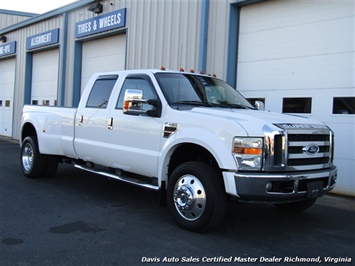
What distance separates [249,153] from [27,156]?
18.1 feet

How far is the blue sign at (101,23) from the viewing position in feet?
41.9

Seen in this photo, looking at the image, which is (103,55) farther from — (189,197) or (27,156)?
(189,197)

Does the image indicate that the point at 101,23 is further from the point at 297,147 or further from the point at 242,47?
the point at 297,147

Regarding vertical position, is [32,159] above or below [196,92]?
below

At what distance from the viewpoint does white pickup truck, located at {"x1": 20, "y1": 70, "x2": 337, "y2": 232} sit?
14.3 feet

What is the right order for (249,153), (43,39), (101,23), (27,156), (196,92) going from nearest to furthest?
(249,153)
(196,92)
(27,156)
(101,23)
(43,39)

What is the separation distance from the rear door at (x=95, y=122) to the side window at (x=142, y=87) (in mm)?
299

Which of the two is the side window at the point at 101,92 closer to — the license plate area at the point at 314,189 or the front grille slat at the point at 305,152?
the front grille slat at the point at 305,152

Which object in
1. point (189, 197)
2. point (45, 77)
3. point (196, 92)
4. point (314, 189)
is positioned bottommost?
point (189, 197)

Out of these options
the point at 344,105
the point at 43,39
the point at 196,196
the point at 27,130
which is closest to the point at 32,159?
the point at 27,130

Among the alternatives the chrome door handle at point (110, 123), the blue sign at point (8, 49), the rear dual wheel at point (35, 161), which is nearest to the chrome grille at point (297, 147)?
the chrome door handle at point (110, 123)

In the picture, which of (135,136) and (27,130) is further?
(27,130)

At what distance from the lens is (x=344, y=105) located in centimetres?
786

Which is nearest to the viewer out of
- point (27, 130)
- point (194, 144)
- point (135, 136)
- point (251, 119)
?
point (251, 119)
